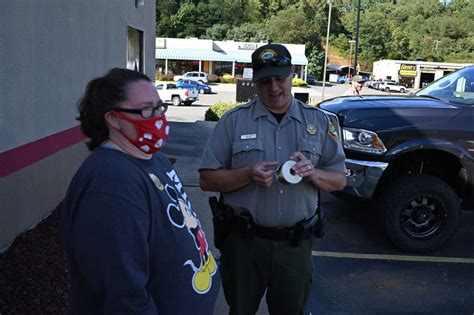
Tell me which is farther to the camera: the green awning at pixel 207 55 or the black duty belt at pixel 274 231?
the green awning at pixel 207 55

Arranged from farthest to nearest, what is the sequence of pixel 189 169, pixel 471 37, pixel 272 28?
1. pixel 471 37
2. pixel 272 28
3. pixel 189 169

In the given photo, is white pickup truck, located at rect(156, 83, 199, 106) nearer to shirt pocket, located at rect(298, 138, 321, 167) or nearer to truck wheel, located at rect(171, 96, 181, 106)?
truck wheel, located at rect(171, 96, 181, 106)

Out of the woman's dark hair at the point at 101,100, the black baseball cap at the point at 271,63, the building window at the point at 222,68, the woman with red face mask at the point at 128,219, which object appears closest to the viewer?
the woman with red face mask at the point at 128,219

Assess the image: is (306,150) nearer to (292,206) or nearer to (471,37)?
(292,206)

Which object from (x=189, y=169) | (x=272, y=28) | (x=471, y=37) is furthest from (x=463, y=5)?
(x=189, y=169)

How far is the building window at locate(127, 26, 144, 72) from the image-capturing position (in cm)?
846

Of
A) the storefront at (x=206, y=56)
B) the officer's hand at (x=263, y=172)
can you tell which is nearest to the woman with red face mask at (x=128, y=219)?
the officer's hand at (x=263, y=172)

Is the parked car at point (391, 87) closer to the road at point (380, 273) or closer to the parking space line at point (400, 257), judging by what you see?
the road at point (380, 273)

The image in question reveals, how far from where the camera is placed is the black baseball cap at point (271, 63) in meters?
2.35

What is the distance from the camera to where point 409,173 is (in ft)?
15.1

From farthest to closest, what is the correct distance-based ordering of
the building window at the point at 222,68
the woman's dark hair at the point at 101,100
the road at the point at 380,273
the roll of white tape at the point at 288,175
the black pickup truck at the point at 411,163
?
the building window at the point at 222,68 → the black pickup truck at the point at 411,163 → the road at the point at 380,273 → the roll of white tape at the point at 288,175 → the woman's dark hair at the point at 101,100

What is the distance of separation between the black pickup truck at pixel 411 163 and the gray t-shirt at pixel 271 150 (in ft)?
6.49

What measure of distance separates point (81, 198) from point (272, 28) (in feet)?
291

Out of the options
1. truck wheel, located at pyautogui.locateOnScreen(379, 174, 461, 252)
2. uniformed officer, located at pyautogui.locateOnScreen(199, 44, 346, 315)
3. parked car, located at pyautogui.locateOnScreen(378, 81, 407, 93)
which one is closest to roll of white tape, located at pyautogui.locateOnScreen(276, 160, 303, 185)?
uniformed officer, located at pyautogui.locateOnScreen(199, 44, 346, 315)
